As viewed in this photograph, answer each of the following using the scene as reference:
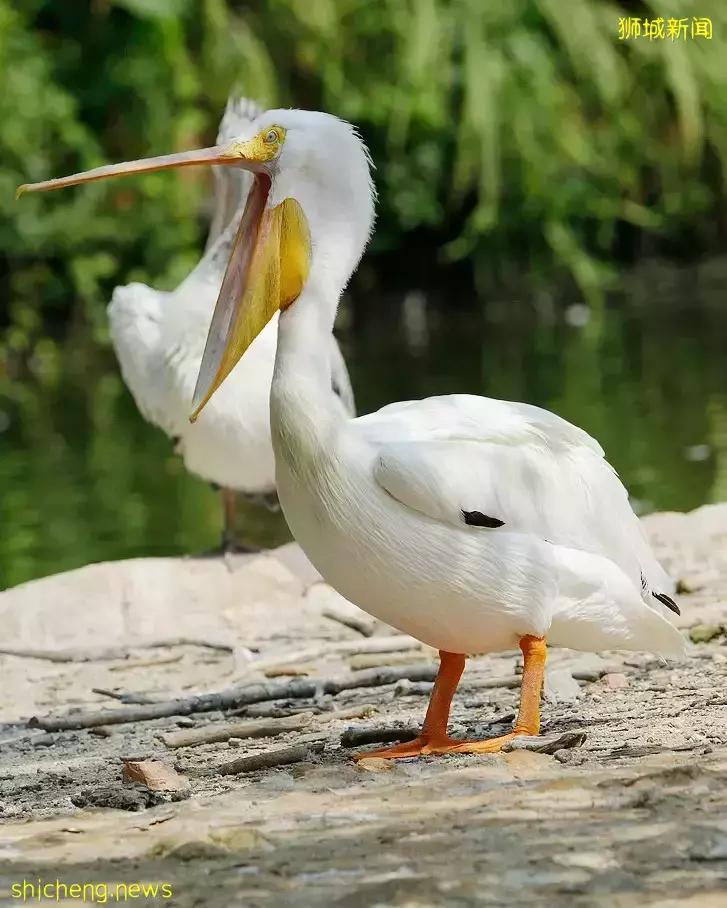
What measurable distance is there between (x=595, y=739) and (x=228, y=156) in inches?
60.3

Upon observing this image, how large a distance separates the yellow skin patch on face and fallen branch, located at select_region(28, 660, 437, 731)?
1536 mm

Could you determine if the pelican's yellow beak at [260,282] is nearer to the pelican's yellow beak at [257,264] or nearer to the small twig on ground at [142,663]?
the pelican's yellow beak at [257,264]

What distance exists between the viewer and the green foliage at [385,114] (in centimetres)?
1455

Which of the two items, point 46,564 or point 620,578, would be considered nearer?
point 620,578

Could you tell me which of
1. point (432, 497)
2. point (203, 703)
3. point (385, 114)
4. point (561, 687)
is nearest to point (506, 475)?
point (432, 497)

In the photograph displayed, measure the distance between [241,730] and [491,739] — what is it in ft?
2.33

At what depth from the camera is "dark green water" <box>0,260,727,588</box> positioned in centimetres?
798

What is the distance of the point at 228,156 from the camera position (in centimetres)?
341

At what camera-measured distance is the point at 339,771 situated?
323 centimetres

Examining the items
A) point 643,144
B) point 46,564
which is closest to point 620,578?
point 46,564

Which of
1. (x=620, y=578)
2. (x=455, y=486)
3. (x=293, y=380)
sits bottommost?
(x=620, y=578)

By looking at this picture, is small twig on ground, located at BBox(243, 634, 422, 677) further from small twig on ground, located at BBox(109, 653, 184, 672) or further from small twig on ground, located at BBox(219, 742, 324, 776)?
small twig on ground, located at BBox(219, 742, 324, 776)

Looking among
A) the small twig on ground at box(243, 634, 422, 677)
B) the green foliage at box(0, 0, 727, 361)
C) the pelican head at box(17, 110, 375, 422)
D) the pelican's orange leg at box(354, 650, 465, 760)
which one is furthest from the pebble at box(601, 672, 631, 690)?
the green foliage at box(0, 0, 727, 361)

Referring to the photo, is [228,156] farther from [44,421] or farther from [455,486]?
[44,421]
